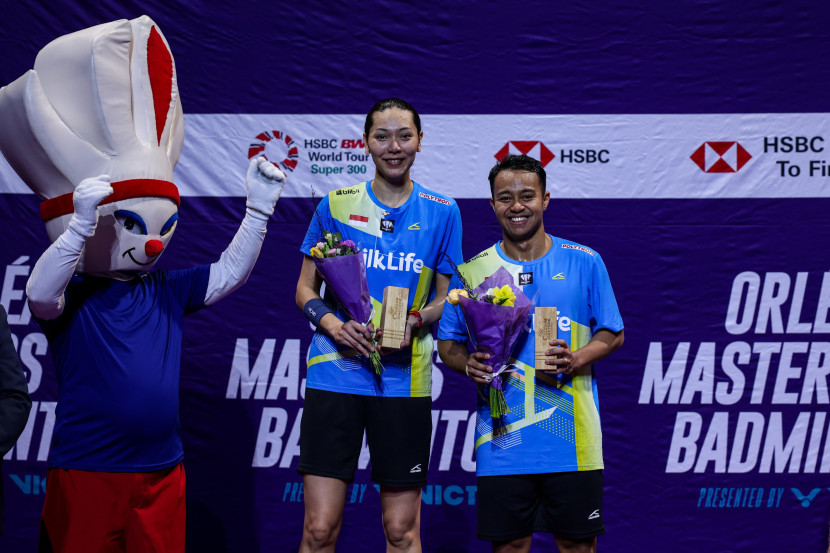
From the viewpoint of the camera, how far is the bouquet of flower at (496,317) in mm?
2883

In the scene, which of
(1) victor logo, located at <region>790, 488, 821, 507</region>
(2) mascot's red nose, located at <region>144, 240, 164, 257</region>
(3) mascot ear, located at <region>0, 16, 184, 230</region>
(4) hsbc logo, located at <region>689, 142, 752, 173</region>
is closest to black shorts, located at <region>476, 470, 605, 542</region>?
(2) mascot's red nose, located at <region>144, 240, 164, 257</region>

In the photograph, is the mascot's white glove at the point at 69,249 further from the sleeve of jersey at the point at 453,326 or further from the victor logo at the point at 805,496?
the victor logo at the point at 805,496

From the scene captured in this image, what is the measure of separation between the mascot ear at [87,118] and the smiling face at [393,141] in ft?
2.60

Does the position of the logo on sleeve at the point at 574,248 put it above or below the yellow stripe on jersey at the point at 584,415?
above

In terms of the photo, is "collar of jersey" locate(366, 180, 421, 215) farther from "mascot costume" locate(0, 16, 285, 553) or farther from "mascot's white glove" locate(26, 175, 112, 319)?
"mascot's white glove" locate(26, 175, 112, 319)

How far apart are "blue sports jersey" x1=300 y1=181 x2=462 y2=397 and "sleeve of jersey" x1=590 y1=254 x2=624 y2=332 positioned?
56 centimetres

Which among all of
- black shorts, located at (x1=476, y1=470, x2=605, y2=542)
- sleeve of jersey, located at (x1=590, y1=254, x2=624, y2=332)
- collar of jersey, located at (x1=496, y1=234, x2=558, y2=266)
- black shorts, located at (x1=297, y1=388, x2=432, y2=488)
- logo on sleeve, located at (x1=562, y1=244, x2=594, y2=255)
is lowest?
black shorts, located at (x1=476, y1=470, x2=605, y2=542)

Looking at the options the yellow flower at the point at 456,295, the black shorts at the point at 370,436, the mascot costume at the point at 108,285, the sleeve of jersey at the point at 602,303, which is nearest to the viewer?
the mascot costume at the point at 108,285

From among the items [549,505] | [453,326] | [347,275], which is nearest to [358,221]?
[347,275]

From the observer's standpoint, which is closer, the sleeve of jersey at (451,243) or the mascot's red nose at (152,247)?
the mascot's red nose at (152,247)

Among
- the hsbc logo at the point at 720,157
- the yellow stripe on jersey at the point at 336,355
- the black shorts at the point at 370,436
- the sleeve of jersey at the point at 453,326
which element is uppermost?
the hsbc logo at the point at 720,157

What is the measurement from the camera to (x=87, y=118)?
2.84m

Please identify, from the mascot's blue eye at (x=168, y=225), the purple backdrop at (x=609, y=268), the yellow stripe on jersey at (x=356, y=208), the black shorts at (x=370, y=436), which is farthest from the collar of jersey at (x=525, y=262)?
the purple backdrop at (x=609, y=268)

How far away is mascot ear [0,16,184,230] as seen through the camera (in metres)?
2.81
